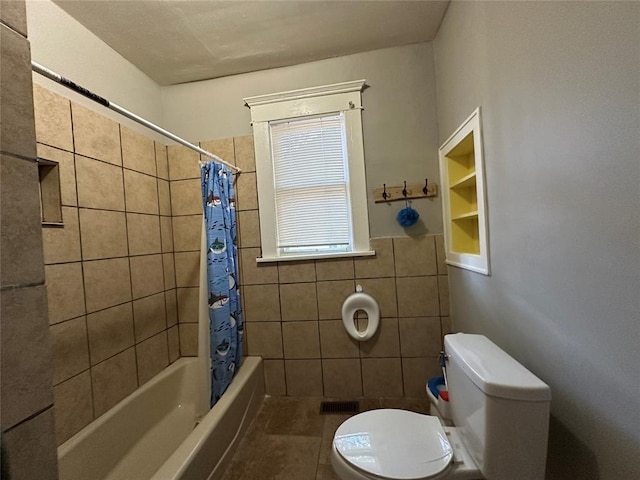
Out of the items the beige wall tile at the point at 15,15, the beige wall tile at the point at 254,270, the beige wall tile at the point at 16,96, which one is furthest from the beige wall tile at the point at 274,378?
the beige wall tile at the point at 15,15

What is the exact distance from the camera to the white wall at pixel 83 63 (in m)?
1.41

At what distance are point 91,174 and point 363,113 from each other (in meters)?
1.72

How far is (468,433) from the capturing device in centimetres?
100

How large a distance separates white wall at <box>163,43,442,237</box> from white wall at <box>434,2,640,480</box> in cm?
72

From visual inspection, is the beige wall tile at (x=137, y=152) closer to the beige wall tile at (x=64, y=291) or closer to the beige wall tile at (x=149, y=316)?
the beige wall tile at (x=64, y=291)

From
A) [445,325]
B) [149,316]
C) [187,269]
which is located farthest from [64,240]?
[445,325]

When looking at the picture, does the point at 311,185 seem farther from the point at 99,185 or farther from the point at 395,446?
the point at 395,446

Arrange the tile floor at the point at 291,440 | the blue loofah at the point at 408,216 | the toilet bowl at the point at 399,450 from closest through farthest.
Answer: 1. the toilet bowl at the point at 399,450
2. the tile floor at the point at 291,440
3. the blue loofah at the point at 408,216

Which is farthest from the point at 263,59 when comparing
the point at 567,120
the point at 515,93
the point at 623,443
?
the point at 623,443

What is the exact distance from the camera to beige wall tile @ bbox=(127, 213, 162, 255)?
72.7 inches

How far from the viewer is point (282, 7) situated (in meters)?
1.59

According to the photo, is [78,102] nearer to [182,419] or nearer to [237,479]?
[182,419]

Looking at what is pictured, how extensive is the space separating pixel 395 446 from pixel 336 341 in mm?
1043

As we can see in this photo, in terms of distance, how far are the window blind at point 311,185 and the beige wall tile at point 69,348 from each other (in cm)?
122
